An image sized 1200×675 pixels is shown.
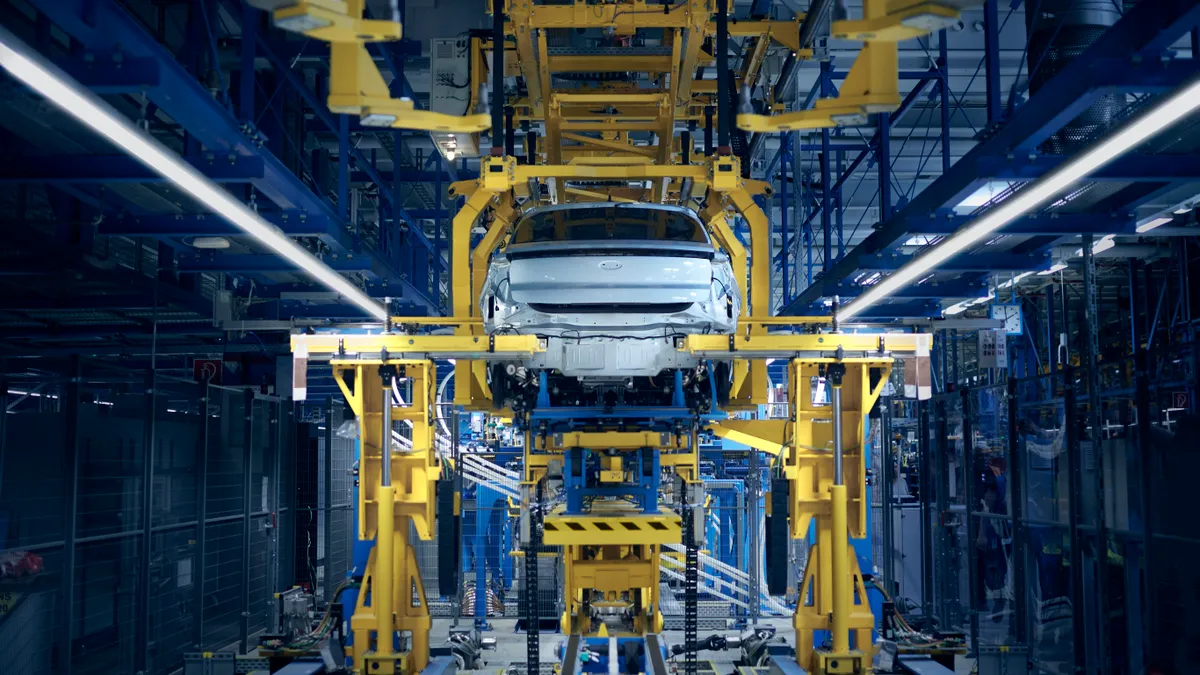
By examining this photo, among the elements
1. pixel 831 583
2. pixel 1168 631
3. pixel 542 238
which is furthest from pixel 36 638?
pixel 1168 631

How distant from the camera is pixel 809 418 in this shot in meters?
6.71

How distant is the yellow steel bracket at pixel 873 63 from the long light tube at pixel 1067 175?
1114 mm

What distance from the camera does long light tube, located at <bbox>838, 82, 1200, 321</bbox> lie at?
15.0 feet

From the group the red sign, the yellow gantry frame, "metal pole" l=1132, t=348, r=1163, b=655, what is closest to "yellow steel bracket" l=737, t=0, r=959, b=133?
the yellow gantry frame

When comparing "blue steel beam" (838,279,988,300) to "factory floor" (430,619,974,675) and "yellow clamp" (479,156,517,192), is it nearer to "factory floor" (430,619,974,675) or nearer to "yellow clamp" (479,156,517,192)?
"factory floor" (430,619,974,675)

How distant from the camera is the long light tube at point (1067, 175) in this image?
458 centimetres

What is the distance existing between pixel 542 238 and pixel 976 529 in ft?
19.2

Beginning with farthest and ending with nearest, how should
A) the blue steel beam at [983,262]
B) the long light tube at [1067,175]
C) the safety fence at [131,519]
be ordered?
the blue steel beam at [983,262], the safety fence at [131,519], the long light tube at [1067,175]

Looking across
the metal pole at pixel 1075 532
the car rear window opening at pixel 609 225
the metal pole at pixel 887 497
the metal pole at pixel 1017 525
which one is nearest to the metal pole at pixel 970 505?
the metal pole at pixel 1017 525

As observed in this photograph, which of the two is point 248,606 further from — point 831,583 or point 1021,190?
point 1021,190

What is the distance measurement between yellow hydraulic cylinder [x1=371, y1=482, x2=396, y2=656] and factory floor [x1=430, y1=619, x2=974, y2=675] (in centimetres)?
257

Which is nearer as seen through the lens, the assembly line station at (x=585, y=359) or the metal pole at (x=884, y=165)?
the assembly line station at (x=585, y=359)

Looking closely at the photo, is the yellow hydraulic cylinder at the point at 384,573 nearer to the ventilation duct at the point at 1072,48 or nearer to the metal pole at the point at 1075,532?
the metal pole at the point at 1075,532

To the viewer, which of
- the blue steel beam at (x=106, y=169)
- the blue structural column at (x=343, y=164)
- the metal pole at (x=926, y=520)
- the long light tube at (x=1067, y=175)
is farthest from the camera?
the metal pole at (x=926, y=520)
